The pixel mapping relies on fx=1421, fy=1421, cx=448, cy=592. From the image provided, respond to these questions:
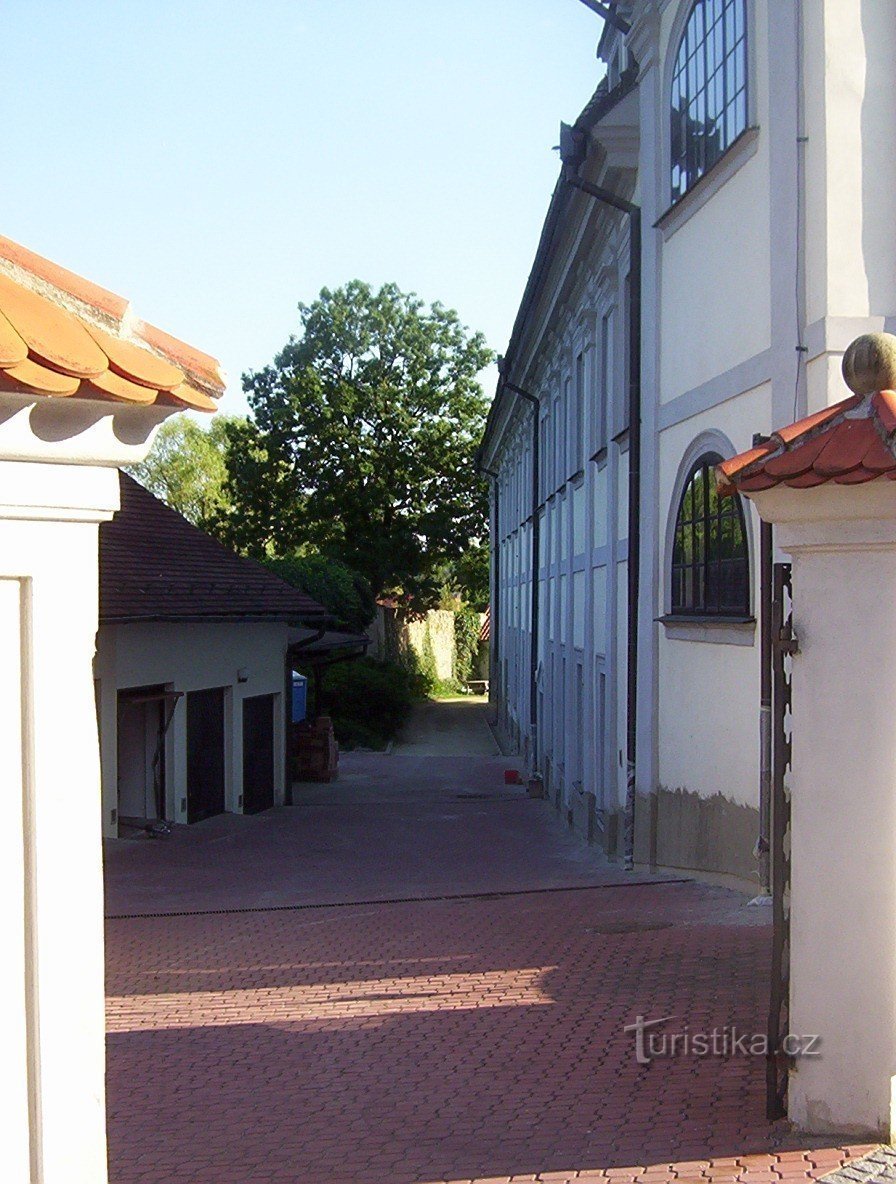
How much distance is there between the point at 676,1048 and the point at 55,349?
428 centimetres

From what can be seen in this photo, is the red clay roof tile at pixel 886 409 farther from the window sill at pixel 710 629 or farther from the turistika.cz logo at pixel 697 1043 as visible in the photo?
the window sill at pixel 710 629

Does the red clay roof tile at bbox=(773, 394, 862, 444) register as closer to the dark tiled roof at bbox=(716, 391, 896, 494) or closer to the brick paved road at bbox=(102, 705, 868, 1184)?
the dark tiled roof at bbox=(716, 391, 896, 494)

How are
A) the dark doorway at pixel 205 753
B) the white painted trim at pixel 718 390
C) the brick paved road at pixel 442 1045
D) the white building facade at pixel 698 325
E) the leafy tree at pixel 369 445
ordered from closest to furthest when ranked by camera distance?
1. the brick paved road at pixel 442 1045
2. the white building facade at pixel 698 325
3. the white painted trim at pixel 718 390
4. the dark doorway at pixel 205 753
5. the leafy tree at pixel 369 445

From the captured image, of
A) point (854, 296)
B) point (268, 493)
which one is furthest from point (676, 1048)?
point (268, 493)

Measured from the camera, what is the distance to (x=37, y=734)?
12.3ft

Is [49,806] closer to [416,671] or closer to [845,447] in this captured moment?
[845,447]

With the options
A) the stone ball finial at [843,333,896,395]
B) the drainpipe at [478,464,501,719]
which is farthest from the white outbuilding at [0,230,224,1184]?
the drainpipe at [478,464,501,719]

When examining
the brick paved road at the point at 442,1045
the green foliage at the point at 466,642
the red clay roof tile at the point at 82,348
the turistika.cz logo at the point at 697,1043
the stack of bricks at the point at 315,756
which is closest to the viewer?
the red clay roof tile at the point at 82,348

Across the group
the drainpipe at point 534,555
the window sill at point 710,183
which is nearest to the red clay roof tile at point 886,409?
the window sill at point 710,183

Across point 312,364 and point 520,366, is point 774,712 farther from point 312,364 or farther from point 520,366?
point 312,364

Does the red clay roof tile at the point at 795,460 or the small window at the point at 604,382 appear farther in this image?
the small window at the point at 604,382

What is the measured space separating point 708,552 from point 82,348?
8694 millimetres

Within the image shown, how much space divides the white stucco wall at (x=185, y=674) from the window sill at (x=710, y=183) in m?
8.07

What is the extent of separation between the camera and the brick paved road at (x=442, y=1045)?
5.27 metres
